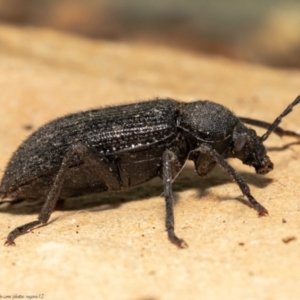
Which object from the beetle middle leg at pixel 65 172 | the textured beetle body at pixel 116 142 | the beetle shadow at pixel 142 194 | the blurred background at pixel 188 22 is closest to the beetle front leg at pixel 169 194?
the textured beetle body at pixel 116 142

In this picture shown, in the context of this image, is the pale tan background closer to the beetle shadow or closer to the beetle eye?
the beetle shadow

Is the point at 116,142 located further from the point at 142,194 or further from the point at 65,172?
the point at 142,194

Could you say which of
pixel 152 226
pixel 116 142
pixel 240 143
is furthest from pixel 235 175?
pixel 116 142

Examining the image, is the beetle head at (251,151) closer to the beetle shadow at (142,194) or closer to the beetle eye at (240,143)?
the beetle eye at (240,143)

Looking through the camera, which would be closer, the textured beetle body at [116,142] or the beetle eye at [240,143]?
the textured beetle body at [116,142]

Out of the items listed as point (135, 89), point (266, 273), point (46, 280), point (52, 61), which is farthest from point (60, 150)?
point (52, 61)

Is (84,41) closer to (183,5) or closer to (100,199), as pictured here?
(183,5)
